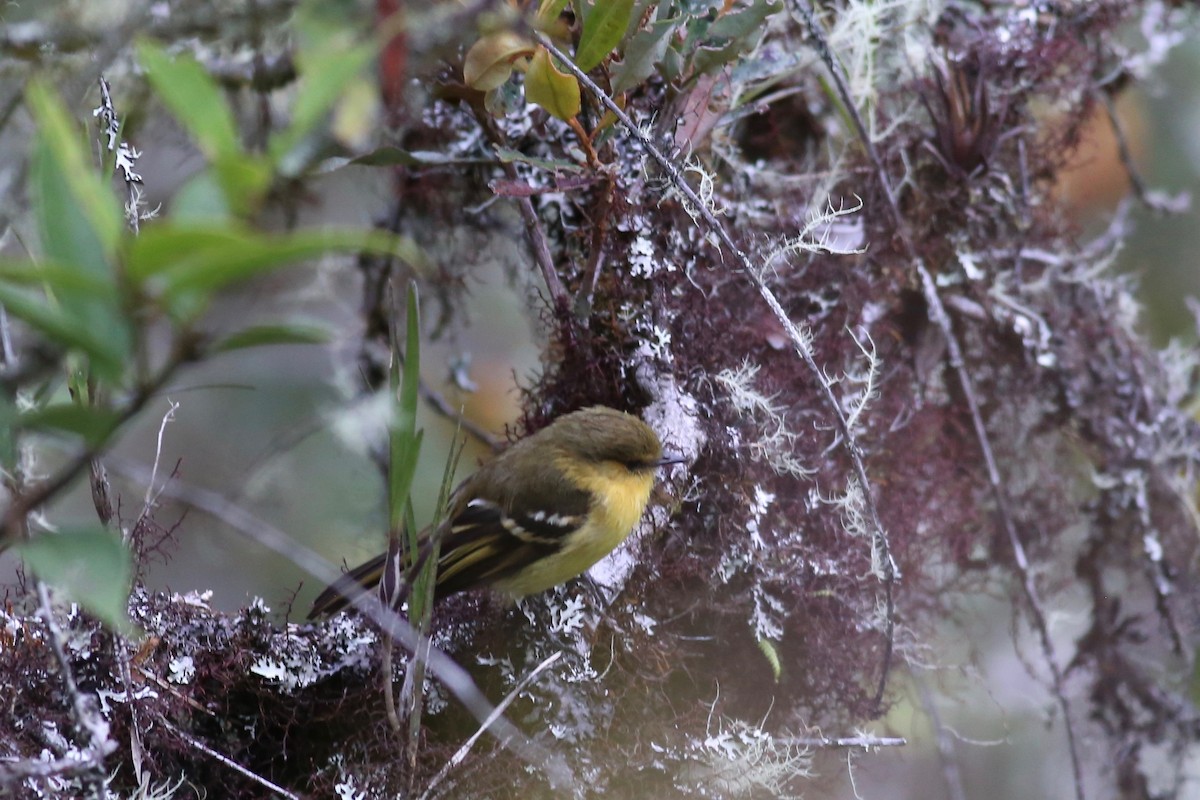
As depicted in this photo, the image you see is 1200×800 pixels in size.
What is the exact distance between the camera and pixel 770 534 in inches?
69.9

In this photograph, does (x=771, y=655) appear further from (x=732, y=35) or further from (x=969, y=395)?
(x=732, y=35)

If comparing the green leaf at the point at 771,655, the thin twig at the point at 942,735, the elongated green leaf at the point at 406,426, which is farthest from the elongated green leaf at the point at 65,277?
the thin twig at the point at 942,735

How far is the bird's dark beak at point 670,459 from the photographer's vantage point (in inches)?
70.4

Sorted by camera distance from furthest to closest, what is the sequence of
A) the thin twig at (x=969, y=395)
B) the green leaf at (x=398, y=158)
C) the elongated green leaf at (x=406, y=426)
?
the thin twig at (x=969, y=395), the green leaf at (x=398, y=158), the elongated green leaf at (x=406, y=426)

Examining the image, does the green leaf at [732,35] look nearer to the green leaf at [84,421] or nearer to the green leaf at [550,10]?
the green leaf at [550,10]

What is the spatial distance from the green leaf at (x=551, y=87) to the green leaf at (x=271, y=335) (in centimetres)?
85

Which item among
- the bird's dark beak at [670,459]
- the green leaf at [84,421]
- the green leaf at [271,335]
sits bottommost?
the green leaf at [84,421]

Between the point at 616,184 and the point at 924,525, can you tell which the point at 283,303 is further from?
the point at 924,525

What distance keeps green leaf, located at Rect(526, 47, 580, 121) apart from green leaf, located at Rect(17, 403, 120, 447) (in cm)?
89

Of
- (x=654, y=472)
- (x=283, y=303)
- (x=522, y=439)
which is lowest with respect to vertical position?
→ (x=654, y=472)

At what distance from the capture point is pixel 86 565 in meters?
0.74

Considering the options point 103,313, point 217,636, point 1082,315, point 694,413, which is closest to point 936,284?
point 1082,315

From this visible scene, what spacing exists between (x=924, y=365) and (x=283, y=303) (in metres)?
1.57

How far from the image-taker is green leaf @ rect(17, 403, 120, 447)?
0.72 metres
